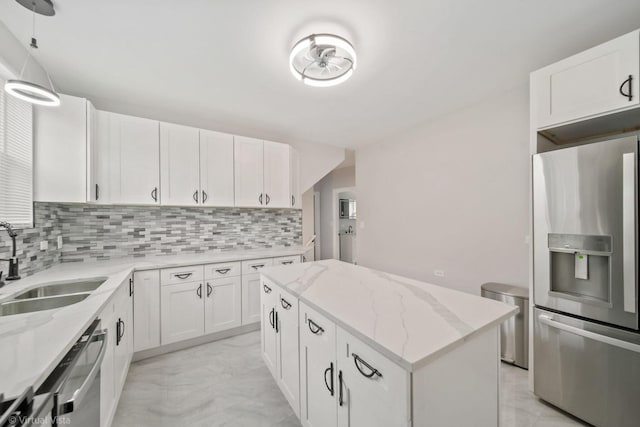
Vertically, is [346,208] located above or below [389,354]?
above

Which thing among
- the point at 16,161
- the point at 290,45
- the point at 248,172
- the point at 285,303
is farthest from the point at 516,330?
the point at 16,161

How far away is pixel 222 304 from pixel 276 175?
175cm

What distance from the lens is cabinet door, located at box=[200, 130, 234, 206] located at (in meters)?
2.83

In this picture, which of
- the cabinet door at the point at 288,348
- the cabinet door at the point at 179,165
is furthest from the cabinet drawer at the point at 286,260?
the cabinet door at the point at 288,348

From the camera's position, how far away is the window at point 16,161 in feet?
5.20

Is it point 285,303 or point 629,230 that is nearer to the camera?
point 629,230

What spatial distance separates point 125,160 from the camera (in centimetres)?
243

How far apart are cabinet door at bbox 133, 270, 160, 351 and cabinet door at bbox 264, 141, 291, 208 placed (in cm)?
154

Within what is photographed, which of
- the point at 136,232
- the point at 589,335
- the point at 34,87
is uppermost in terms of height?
the point at 34,87

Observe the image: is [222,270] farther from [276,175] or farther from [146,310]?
[276,175]

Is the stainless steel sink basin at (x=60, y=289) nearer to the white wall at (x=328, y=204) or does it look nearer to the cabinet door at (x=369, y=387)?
the cabinet door at (x=369, y=387)

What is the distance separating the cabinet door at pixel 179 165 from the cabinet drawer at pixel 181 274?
737mm

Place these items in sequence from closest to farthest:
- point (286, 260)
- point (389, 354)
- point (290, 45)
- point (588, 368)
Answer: point (389, 354) → point (588, 368) → point (290, 45) → point (286, 260)

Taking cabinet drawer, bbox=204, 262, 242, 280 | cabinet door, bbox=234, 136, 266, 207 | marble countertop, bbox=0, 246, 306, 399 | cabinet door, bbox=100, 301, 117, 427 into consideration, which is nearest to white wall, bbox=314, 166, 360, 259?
cabinet door, bbox=234, 136, 266, 207
